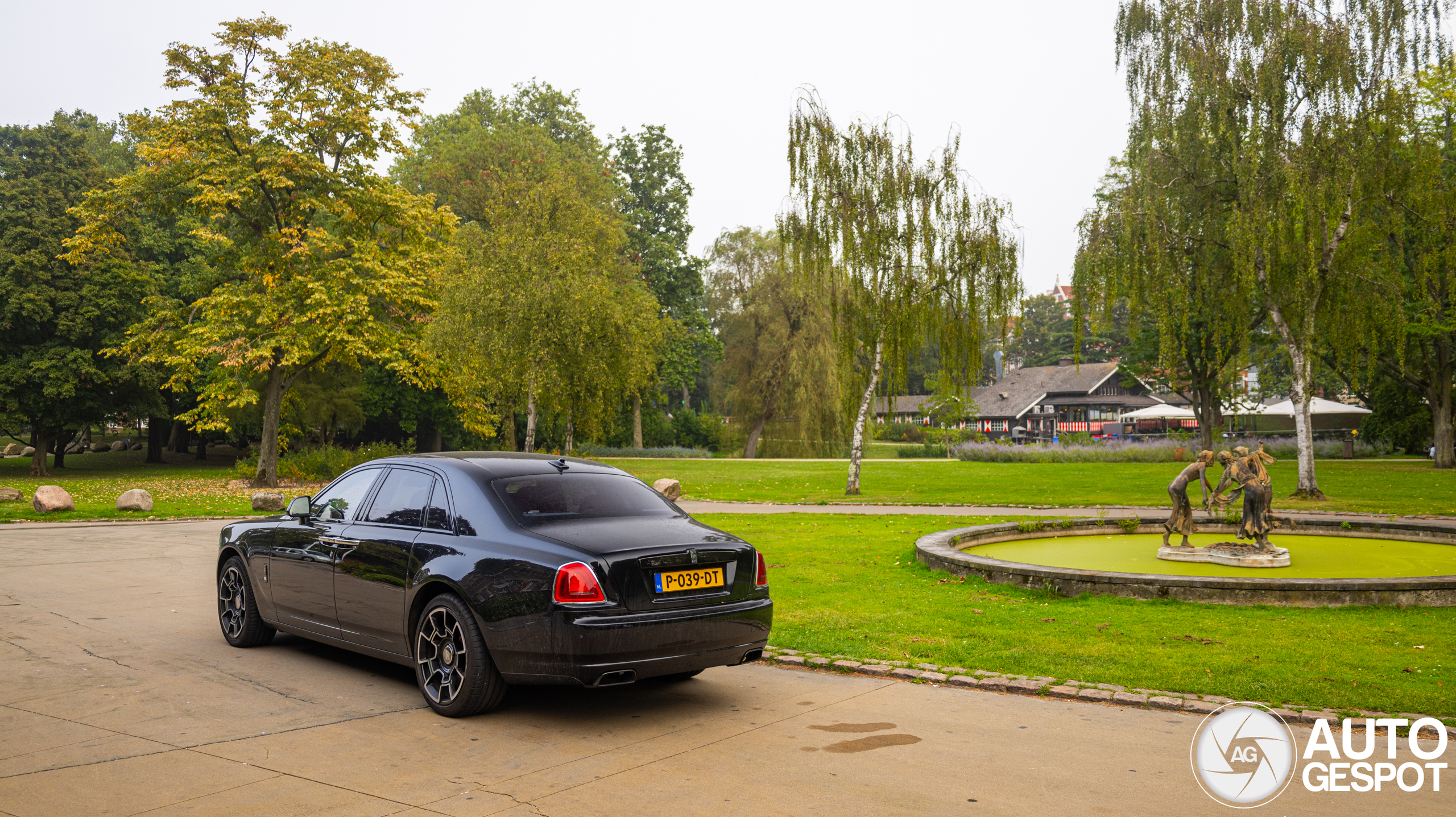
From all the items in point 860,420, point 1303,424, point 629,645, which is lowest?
point 629,645

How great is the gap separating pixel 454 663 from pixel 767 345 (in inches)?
1761

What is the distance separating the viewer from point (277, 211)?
103 ft

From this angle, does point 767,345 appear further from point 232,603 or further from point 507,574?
point 507,574

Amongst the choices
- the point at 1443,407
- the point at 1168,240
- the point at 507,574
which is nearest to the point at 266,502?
the point at 507,574

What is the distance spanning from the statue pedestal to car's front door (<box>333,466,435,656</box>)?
8857 mm

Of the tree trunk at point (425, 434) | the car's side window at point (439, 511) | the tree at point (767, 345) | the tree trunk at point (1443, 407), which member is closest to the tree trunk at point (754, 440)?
the tree at point (767, 345)

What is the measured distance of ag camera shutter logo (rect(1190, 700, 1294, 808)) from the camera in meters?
4.58

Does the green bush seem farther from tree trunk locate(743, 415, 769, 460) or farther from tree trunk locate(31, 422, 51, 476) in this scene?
tree trunk locate(743, 415, 769, 460)

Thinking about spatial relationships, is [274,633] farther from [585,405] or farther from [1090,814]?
[585,405]

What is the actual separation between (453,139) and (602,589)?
5112cm

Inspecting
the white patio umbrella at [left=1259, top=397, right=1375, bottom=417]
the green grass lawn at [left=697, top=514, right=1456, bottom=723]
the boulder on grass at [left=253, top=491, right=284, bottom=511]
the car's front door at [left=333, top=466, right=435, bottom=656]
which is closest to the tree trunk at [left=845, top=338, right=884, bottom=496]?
the boulder on grass at [left=253, top=491, right=284, bottom=511]

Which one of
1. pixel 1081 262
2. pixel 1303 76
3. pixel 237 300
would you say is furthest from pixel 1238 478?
pixel 237 300

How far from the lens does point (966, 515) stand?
64.4 feet

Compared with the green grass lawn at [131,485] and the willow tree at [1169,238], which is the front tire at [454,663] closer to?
the green grass lawn at [131,485]
